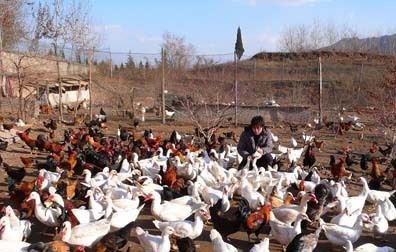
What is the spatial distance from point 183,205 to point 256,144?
9.41ft

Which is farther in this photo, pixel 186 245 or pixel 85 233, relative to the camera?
pixel 85 233

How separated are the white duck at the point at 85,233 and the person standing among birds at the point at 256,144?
4001 millimetres

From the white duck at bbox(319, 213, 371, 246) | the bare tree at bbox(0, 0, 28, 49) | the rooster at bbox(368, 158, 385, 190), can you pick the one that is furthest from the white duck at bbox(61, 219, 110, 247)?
the bare tree at bbox(0, 0, 28, 49)

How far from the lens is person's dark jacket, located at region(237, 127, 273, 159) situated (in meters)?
9.46

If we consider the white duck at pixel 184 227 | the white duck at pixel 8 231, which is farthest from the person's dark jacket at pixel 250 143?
the white duck at pixel 8 231

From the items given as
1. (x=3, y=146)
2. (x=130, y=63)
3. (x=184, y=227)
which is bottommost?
(x=184, y=227)

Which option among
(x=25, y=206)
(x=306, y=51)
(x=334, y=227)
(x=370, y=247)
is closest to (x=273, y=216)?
(x=334, y=227)

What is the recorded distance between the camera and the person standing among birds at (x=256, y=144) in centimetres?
942

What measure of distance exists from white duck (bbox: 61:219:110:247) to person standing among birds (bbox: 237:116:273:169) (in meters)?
4.00

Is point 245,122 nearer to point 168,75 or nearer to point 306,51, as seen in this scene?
point 168,75

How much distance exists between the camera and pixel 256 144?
9578 mm

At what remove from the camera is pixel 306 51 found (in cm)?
4006

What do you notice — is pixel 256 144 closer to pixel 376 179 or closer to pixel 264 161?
pixel 264 161

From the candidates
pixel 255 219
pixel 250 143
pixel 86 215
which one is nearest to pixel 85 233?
pixel 86 215
